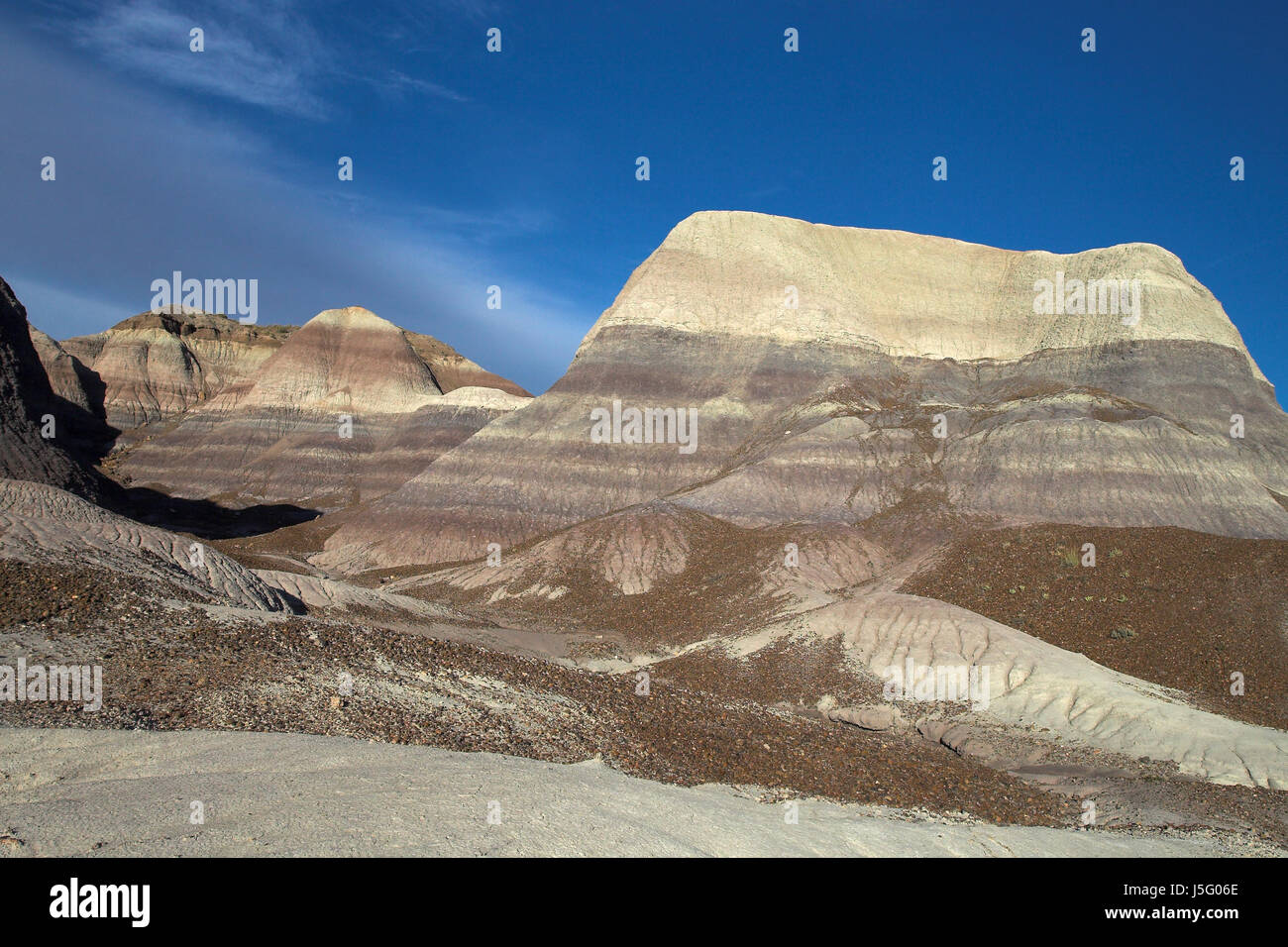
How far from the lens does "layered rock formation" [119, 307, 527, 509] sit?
271 ft

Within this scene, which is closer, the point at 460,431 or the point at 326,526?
the point at 326,526

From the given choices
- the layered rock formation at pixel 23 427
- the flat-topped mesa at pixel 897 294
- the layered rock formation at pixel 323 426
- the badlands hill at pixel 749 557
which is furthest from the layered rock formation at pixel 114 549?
the layered rock formation at pixel 323 426

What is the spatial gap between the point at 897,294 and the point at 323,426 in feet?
197

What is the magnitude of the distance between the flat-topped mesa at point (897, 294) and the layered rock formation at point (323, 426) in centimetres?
2807

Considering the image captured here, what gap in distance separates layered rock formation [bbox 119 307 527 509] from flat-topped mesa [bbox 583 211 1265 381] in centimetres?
2807

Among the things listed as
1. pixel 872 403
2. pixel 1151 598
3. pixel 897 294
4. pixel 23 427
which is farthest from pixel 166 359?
pixel 1151 598

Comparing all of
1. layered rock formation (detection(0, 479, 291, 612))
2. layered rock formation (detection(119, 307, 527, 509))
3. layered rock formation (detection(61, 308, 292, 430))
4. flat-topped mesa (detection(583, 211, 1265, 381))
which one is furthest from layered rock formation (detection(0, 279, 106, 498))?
layered rock formation (detection(61, 308, 292, 430))

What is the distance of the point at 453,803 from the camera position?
335 inches

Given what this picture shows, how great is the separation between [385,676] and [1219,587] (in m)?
26.3

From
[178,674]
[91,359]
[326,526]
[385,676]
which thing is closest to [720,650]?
[385,676]

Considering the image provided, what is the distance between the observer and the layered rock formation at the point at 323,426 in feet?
271

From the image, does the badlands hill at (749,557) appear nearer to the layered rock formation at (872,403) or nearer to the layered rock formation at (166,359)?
the layered rock formation at (872,403)

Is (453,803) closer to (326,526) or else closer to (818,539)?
(818,539)

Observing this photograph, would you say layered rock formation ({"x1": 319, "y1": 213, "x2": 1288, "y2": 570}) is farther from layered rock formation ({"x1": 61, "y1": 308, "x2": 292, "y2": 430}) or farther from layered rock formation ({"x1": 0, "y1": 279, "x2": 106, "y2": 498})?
layered rock formation ({"x1": 61, "y1": 308, "x2": 292, "y2": 430})
